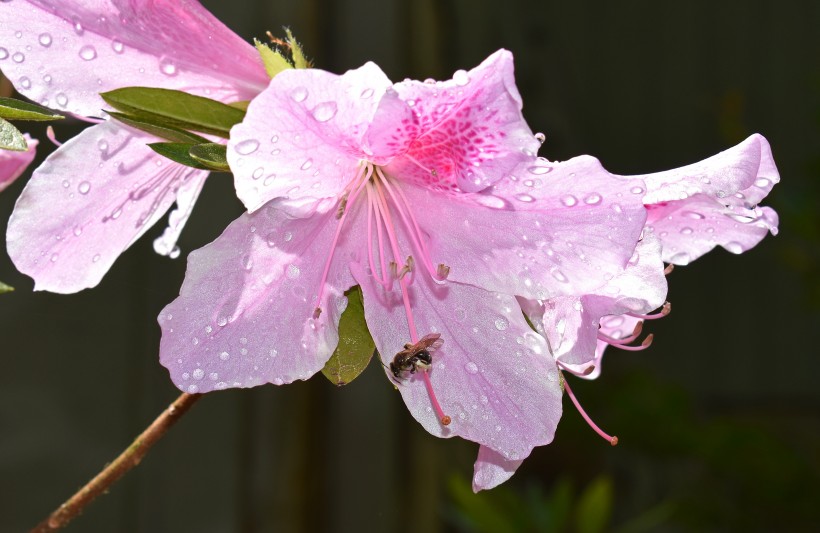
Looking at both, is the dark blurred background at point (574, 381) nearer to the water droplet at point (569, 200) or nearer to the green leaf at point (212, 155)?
the green leaf at point (212, 155)

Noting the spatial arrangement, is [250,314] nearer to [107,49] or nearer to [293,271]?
[293,271]

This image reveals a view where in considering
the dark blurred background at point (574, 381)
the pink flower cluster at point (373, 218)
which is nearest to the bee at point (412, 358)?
the pink flower cluster at point (373, 218)

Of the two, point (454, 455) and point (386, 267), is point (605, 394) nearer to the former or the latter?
point (454, 455)

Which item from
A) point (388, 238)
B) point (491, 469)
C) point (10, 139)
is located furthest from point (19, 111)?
point (491, 469)

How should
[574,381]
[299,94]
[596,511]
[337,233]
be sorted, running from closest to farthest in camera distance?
[299,94]
[337,233]
[596,511]
[574,381]

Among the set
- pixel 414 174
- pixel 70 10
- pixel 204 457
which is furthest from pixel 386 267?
pixel 204 457

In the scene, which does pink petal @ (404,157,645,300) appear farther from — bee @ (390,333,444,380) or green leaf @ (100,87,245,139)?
green leaf @ (100,87,245,139)
